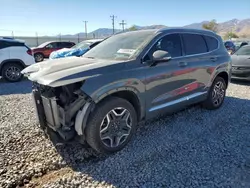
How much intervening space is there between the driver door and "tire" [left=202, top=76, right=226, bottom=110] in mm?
876

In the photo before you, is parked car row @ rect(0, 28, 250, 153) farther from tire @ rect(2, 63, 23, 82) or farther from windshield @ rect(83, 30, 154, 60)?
tire @ rect(2, 63, 23, 82)

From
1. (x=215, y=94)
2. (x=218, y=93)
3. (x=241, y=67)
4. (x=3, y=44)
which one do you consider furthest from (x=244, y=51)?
(x=3, y=44)

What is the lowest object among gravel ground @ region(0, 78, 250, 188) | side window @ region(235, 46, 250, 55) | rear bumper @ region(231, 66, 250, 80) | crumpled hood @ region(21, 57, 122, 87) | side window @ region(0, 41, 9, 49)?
gravel ground @ region(0, 78, 250, 188)

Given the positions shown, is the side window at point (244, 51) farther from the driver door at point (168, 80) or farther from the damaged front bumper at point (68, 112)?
the damaged front bumper at point (68, 112)

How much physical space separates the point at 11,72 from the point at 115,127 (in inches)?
293

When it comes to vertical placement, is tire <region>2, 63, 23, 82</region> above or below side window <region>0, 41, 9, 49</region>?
below

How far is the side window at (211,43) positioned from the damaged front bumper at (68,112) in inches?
128

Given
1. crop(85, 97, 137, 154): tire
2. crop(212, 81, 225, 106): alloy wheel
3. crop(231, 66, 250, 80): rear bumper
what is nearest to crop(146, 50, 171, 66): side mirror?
crop(85, 97, 137, 154): tire

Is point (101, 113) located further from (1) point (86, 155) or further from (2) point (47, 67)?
(2) point (47, 67)

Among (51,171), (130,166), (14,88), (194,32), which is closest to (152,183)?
(130,166)

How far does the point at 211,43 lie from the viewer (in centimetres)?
494

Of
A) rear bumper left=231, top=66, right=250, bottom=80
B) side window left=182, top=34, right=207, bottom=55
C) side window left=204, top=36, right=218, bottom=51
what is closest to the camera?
side window left=182, top=34, right=207, bottom=55

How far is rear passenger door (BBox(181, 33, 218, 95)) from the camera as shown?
4285 mm

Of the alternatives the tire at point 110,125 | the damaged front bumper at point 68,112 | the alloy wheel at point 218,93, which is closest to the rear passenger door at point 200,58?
the alloy wheel at point 218,93
